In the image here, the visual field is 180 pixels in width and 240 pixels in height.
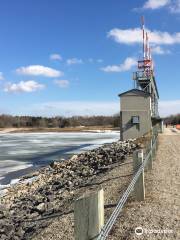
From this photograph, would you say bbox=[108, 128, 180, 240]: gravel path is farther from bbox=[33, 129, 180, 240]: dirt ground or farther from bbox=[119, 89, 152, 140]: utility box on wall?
bbox=[119, 89, 152, 140]: utility box on wall

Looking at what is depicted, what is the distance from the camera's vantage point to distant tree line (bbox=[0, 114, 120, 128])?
15900cm

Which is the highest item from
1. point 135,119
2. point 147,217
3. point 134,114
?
point 134,114

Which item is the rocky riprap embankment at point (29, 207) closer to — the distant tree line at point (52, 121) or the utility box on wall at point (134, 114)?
the utility box on wall at point (134, 114)

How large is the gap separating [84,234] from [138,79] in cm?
4189

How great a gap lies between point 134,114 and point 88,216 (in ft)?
106

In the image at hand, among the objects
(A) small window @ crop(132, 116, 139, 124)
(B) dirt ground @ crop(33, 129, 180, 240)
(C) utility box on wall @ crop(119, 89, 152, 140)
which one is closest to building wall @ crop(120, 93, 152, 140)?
(C) utility box on wall @ crop(119, 89, 152, 140)

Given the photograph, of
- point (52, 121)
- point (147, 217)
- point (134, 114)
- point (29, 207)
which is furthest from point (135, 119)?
point (52, 121)

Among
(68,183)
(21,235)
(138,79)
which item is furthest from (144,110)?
(21,235)

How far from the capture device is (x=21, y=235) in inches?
344

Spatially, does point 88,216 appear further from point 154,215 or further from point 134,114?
point 134,114

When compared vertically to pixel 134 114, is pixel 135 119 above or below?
below

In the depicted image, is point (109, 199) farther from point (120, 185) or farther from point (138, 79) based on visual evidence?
point (138, 79)

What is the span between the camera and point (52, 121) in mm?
165875

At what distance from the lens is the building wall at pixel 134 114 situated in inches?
1403
